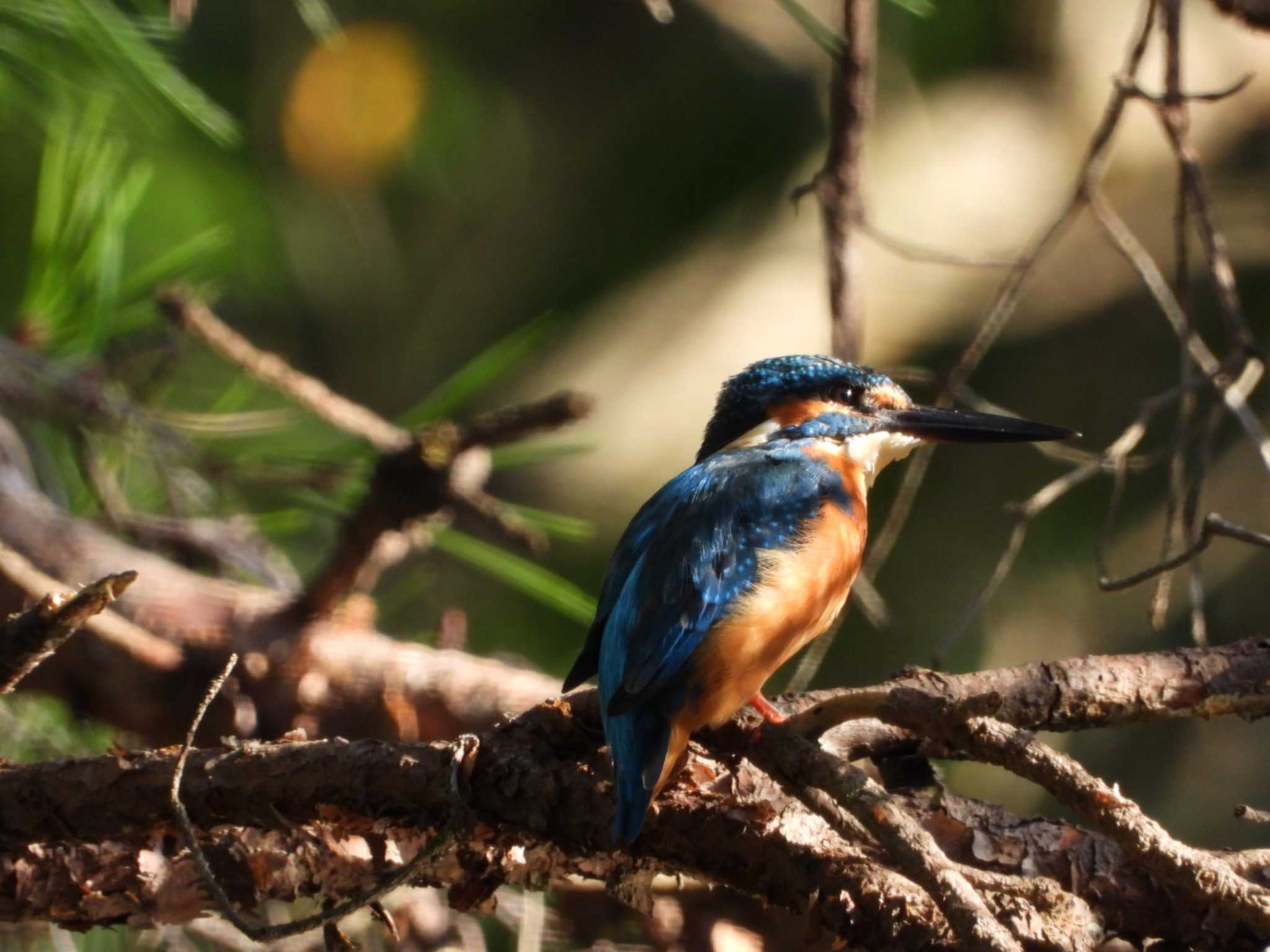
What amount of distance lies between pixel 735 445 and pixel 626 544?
1.59ft

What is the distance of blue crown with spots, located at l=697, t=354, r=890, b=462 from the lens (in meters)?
2.21

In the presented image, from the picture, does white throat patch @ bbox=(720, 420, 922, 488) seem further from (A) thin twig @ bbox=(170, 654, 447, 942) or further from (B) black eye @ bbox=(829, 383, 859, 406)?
(A) thin twig @ bbox=(170, 654, 447, 942)

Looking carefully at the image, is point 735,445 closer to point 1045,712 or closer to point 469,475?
point 469,475

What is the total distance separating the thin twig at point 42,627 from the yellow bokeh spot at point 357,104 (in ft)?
13.5

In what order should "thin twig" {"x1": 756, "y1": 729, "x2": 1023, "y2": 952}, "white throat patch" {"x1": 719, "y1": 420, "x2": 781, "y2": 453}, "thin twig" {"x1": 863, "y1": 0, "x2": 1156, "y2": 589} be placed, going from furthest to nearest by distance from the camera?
"white throat patch" {"x1": 719, "y1": 420, "x2": 781, "y2": 453} → "thin twig" {"x1": 863, "y1": 0, "x2": 1156, "y2": 589} → "thin twig" {"x1": 756, "y1": 729, "x2": 1023, "y2": 952}

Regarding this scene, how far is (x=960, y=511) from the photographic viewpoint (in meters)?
4.72

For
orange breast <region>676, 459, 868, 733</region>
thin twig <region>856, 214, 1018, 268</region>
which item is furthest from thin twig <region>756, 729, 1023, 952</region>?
thin twig <region>856, 214, 1018, 268</region>

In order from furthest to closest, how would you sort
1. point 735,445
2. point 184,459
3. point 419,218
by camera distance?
point 419,218, point 735,445, point 184,459

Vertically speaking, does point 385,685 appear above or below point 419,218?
below

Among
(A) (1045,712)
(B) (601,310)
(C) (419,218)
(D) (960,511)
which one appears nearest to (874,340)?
(D) (960,511)

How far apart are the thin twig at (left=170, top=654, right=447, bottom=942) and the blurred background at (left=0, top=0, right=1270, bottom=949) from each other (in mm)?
2174

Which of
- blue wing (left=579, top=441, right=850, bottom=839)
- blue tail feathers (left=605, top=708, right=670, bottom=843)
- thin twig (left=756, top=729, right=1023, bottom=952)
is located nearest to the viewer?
thin twig (left=756, top=729, right=1023, bottom=952)

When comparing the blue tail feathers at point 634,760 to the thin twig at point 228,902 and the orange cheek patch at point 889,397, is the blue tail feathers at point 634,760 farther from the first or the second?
the orange cheek patch at point 889,397

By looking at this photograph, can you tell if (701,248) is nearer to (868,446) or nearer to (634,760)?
(868,446)
